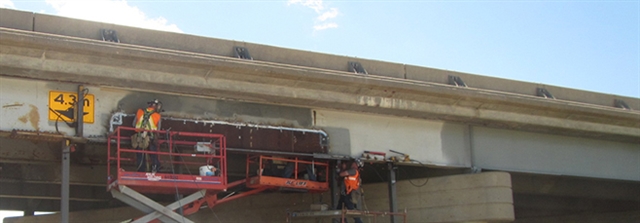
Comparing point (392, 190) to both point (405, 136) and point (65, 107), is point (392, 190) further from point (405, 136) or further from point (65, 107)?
point (65, 107)

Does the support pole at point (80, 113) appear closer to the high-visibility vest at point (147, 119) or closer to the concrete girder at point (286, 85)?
the concrete girder at point (286, 85)

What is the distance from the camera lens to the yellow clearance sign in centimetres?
1703

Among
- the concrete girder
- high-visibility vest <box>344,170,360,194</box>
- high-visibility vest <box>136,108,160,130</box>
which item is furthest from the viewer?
high-visibility vest <box>344,170,360,194</box>

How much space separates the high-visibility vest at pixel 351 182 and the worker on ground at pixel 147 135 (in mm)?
5057

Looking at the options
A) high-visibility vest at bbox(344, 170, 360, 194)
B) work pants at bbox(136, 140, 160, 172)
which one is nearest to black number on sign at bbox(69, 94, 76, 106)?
work pants at bbox(136, 140, 160, 172)

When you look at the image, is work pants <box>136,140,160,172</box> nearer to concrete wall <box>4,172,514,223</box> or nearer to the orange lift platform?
the orange lift platform

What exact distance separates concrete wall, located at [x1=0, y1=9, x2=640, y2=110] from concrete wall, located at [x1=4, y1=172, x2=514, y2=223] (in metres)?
2.83

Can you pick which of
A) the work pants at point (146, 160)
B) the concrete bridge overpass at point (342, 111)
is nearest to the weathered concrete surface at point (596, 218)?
the concrete bridge overpass at point (342, 111)

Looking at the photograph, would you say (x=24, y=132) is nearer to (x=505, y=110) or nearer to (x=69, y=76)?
(x=69, y=76)

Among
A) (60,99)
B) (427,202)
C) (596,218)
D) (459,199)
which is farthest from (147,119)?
(596,218)

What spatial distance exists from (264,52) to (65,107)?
4841 millimetres

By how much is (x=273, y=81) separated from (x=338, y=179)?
370 cm

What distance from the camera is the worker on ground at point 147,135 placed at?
682 inches

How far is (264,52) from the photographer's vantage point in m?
19.3
